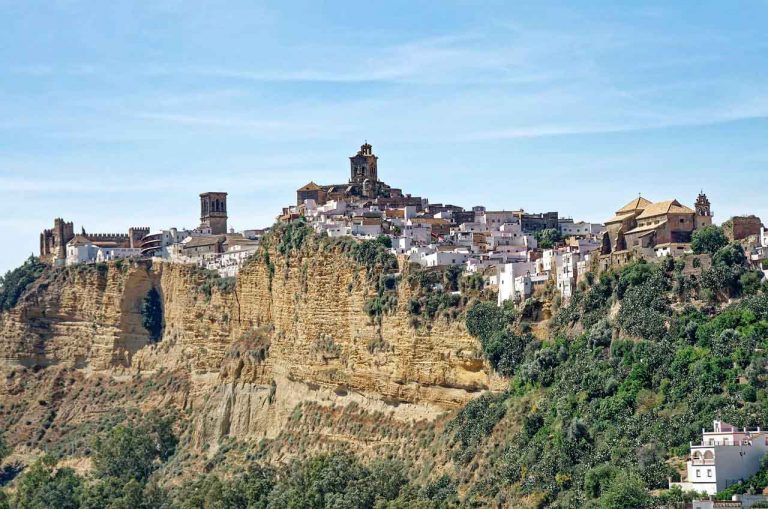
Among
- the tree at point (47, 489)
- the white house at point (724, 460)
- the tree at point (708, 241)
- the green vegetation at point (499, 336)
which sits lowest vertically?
the tree at point (47, 489)

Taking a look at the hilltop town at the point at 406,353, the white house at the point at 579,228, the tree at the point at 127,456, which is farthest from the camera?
the white house at the point at 579,228

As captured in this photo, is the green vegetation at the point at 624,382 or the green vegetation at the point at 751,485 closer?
the green vegetation at the point at 751,485

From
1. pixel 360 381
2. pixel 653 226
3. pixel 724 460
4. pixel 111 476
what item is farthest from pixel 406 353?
pixel 724 460

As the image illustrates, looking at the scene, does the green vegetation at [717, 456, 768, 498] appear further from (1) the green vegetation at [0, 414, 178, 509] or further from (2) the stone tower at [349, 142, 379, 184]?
(2) the stone tower at [349, 142, 379, 184]

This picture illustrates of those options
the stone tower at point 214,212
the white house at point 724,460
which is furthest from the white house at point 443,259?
the stone tower at point 214,212

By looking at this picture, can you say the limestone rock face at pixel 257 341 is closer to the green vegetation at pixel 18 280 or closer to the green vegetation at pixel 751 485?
the green vegetation at pixel 18 280

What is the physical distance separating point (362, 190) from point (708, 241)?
34.3 meters

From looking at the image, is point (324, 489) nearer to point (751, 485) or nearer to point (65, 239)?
point (751, 485)

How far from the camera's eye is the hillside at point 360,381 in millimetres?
57938

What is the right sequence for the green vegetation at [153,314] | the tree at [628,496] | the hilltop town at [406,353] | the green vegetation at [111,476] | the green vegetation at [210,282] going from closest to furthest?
the tree at [628,496] → the hilltop town at [406,353] → the green vegetation at [111,476] → the green vegetation at [210,282] → the green vegetation at [153,314]

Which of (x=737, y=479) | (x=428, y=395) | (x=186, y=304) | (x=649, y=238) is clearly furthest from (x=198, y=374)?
(x=737, y=479)

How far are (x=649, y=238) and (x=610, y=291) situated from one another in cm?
412

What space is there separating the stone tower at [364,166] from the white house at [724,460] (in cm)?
4693

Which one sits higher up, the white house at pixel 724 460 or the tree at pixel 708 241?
the tree at pixel 708 241
